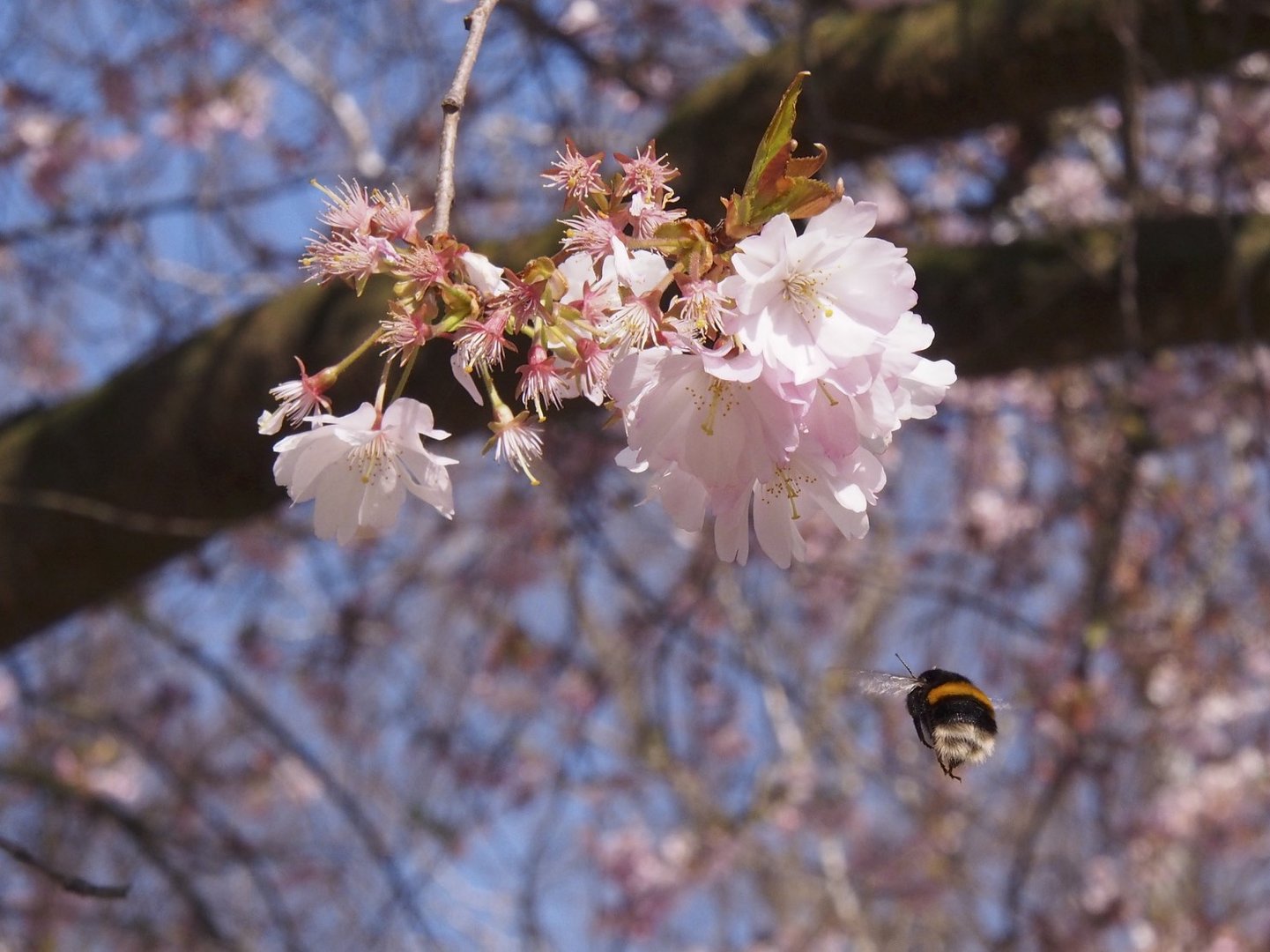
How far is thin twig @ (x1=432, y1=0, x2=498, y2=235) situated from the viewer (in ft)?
2.81

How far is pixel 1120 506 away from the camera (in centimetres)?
317

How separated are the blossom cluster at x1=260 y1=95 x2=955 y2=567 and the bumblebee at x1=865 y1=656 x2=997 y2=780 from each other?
18.1 inches

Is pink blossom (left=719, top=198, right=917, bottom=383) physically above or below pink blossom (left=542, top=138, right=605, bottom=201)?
below

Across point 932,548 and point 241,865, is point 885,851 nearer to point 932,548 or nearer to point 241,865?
point 932,548

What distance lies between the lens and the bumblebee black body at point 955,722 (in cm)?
133

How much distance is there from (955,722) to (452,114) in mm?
816

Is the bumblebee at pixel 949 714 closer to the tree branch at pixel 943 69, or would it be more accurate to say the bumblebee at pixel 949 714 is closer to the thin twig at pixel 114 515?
the tree branch at pixel 943 69

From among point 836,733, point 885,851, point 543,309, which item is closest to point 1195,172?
point 836,733

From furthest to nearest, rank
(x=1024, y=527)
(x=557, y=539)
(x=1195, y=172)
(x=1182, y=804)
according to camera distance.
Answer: (x=1182, y=804) < (x=1024, y=527) < (x=1195, y=172) < (x=557, y=539)

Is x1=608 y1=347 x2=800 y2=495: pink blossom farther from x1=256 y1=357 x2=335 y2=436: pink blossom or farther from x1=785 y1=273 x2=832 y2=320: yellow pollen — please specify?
x1=256 y1=357 x2=335 y2=436: pink blossom

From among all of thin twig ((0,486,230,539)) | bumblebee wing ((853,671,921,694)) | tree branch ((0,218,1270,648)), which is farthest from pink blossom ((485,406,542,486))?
thin twig ((0,486,230,539))

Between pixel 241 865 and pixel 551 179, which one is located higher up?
pixel 241 865

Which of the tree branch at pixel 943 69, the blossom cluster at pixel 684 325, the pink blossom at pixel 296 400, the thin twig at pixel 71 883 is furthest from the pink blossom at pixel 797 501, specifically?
the tree branch at pixel 943 69

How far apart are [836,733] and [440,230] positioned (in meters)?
3.69
